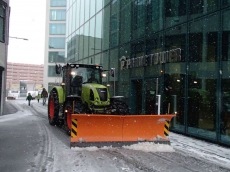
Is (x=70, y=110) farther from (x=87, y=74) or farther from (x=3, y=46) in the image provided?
(x=3, y=46)

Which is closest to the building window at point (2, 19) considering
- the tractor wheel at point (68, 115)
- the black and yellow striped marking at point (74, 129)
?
the tractor wheel at point (68, 115)

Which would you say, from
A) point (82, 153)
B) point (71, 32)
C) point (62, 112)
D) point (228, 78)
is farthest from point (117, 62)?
point (71, 32)

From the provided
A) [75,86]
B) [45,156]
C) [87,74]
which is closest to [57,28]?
[87,74]

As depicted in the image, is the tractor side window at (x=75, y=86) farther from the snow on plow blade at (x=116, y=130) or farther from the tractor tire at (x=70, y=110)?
the snow on plow blade at (x=116, y=130)

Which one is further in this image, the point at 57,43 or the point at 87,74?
the point at 57,43

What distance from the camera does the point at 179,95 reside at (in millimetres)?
10453

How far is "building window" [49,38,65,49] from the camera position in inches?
2221

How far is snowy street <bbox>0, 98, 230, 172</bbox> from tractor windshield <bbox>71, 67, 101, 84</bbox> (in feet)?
8.43

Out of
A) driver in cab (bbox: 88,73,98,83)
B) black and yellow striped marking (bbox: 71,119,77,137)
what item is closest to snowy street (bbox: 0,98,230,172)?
black and yellow striped marking (bbox: 71,119,77,137)

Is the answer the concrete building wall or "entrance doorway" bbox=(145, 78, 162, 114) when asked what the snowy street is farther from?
the concrete building wall

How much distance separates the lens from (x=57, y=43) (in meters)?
56.8

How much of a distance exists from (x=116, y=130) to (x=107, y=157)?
1.20 meters

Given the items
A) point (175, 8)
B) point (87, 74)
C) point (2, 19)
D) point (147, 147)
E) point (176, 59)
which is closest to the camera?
point (147, 147)

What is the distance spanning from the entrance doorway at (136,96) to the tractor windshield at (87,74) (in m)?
3.51
